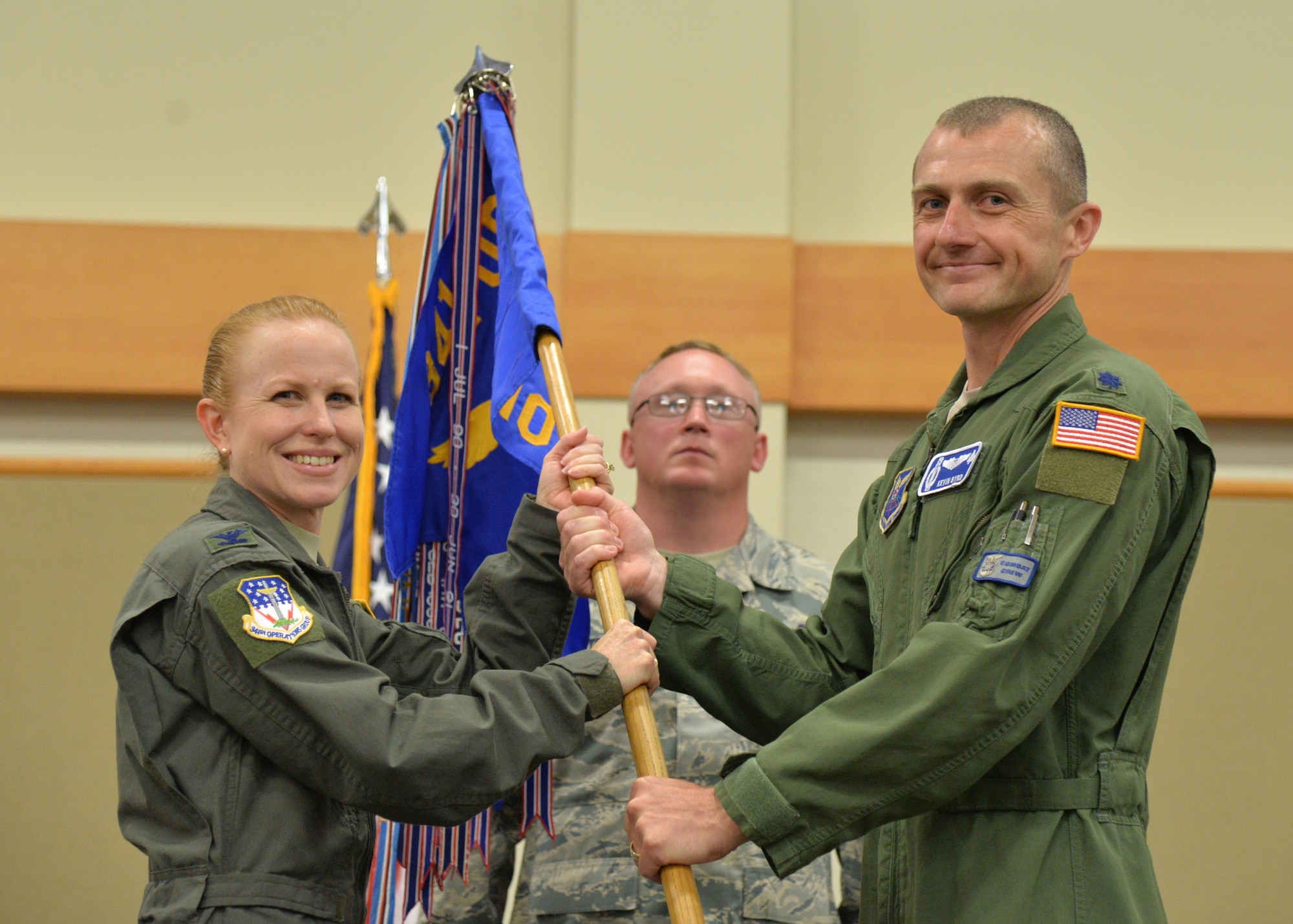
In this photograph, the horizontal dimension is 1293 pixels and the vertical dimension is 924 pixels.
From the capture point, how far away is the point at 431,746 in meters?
1.42

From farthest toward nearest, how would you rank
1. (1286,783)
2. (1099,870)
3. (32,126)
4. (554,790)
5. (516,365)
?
(32,126) → (1286,783) → (554,790) → (516,365) → (1099,870)

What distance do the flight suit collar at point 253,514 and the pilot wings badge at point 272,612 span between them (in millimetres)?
99

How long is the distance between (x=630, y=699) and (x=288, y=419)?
58cm

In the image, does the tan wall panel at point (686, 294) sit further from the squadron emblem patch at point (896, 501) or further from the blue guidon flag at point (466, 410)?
the squadron emblem patch at point (896, 501)

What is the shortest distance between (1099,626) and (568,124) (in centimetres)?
280

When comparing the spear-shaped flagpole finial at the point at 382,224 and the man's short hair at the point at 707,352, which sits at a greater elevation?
the spear-shaped flagpole finial at the point at 382,224

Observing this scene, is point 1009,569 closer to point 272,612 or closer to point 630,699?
point 630,699

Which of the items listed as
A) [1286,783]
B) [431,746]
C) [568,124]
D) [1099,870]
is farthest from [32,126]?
[1286,783]

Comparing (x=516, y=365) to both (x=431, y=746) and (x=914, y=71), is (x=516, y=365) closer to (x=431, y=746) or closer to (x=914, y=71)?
(x=431, y=746)

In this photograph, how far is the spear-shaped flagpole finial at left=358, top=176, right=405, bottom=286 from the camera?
3.32 m

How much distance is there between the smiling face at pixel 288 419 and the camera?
1592mm

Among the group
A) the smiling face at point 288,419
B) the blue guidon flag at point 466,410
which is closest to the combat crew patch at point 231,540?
the smiling face at point 288,419

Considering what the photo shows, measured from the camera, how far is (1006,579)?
1.40m

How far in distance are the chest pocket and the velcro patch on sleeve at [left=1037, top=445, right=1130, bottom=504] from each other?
1.3 inches
